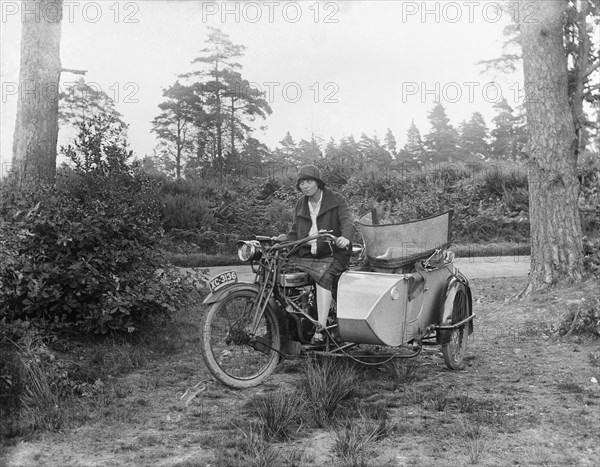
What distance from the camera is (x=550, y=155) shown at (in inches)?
333

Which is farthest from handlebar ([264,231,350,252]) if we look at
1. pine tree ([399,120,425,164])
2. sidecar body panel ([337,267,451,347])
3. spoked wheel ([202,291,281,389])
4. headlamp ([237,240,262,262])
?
pine tree ([399,120,425,164])

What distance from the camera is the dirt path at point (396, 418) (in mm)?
3496

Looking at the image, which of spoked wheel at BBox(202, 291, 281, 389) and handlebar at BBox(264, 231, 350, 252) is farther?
handlebar at BBox(264, 231, 350, 252)

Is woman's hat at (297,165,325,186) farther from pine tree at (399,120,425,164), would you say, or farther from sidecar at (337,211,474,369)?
pine tree at (399,120,425,164)

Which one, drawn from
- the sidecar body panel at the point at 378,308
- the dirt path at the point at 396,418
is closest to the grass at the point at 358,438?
the dirt path at the point at 396,418

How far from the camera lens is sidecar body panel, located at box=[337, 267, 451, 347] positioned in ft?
15.4

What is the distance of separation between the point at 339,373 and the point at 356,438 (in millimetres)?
1093

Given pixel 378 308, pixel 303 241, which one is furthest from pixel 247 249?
pixel 378 308

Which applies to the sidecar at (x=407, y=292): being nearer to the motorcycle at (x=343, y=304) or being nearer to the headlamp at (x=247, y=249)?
the motorcycle at (x=343, y=304)

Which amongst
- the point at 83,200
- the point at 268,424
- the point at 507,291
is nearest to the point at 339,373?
the point at 268,424

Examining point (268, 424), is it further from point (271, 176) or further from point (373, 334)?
point (271, 176)

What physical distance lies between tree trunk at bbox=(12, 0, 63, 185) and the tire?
17.3 feet

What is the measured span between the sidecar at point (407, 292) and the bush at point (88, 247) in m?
2.15

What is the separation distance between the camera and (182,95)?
25.6 metres
